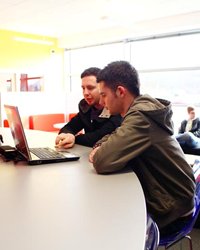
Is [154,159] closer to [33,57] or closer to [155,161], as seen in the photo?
[155,161]

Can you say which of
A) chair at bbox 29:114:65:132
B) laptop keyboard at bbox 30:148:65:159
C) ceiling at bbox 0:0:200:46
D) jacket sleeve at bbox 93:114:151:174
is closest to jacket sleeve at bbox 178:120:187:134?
ceiling at bbox 0:0:200:46

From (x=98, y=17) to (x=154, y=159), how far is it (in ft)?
17.1

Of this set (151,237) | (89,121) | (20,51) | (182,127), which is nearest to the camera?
(151,237)

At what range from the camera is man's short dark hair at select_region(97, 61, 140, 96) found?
142 cm

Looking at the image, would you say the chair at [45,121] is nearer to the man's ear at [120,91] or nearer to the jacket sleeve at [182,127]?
the jacket sleeve at [182,127]

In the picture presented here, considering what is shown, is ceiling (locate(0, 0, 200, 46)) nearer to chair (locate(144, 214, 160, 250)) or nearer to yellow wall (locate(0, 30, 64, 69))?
yellow wall (locate(0, 30, 64, 69))

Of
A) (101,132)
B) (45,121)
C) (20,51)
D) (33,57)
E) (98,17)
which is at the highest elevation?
(98,17)

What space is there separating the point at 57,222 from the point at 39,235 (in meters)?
0.07

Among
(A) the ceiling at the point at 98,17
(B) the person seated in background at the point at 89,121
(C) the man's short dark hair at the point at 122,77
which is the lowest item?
(B) the person seated in background at the point at 89,121

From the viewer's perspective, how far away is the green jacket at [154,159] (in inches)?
47.1

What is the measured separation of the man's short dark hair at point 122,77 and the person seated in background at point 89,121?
0.50 meters

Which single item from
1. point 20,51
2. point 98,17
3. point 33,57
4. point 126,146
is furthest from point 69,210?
point 33,57

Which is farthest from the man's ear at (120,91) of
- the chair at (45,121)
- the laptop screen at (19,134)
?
the chair at (45,121)

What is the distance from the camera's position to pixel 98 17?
5945 mm
